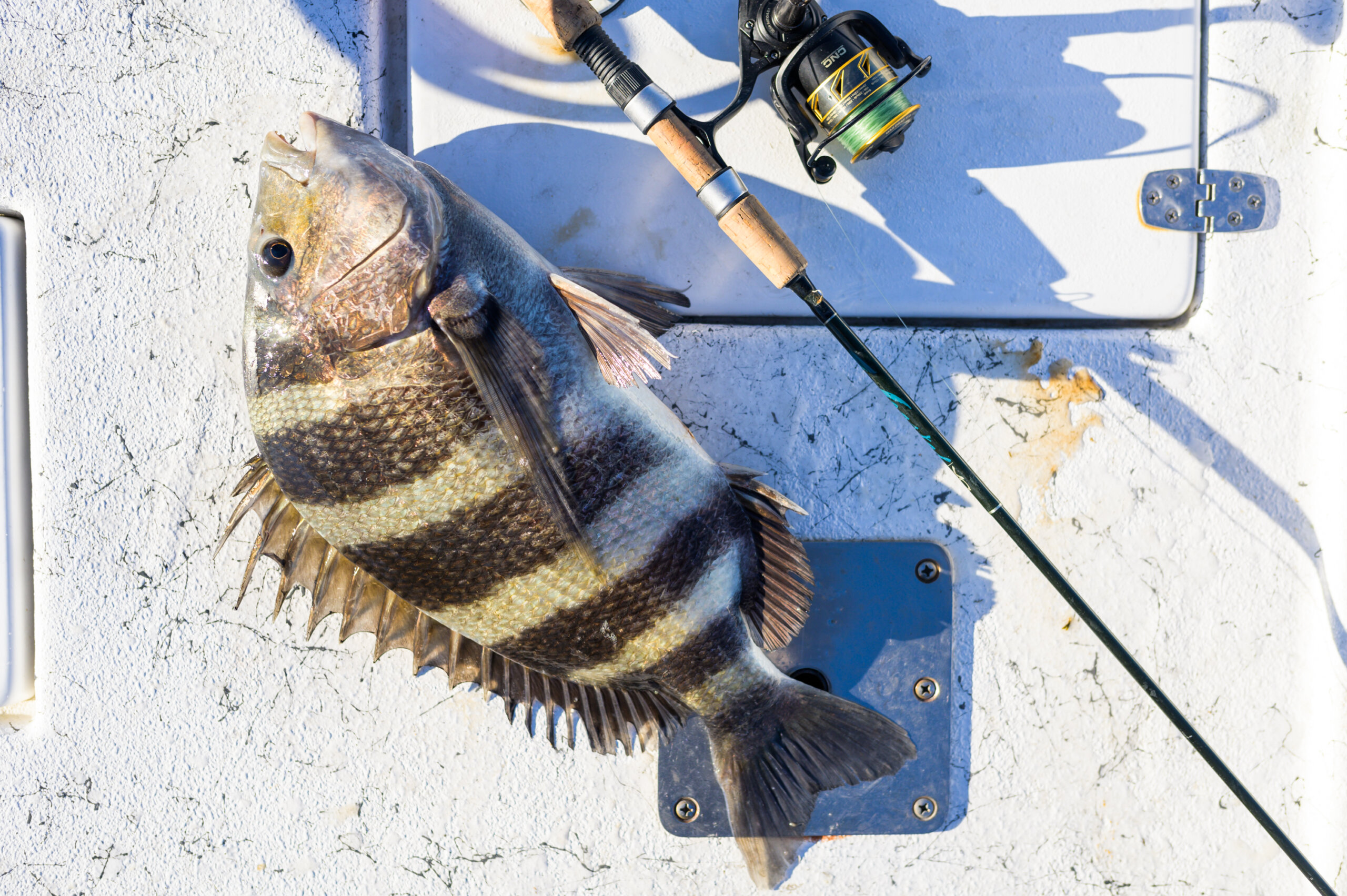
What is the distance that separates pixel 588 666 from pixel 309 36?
4.27ft

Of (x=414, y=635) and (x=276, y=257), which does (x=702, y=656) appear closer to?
(x=414, y=635)

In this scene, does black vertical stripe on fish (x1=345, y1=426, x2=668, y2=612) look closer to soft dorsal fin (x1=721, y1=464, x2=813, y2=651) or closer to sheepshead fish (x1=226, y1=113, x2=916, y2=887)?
sheepshead fish (x1=226, y1=113, x2=916, y2=887)

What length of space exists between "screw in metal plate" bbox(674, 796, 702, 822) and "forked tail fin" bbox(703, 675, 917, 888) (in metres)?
0.13

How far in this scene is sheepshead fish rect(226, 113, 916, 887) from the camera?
124cm

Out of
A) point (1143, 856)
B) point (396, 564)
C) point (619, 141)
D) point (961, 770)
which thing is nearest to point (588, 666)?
point (396, 564)

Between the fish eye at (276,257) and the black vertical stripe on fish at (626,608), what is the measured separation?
2.24 ft

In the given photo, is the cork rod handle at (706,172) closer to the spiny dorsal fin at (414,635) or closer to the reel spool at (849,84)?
the reel spool at (849,84)

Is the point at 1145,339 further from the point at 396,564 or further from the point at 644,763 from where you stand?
the point at 396,564

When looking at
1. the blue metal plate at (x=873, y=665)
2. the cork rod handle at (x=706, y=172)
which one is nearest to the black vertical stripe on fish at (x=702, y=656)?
the blue metal plate at (x=873, y=665)

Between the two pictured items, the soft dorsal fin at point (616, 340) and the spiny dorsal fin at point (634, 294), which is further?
the spiny dorsal fin at point (634, 294)

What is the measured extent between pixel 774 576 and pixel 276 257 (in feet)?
3.18

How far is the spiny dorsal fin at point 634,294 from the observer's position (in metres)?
1.46

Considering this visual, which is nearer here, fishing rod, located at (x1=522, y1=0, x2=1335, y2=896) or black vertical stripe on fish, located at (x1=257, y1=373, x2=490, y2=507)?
black vertical stripe on fish, located at (x1=257, y1=373, x2=490, y2=507)

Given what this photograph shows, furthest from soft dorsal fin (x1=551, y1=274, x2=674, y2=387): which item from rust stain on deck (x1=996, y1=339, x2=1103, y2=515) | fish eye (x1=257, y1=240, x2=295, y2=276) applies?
rust stain on deck (x1=996, y1=339, x2=1103, y2=515)
